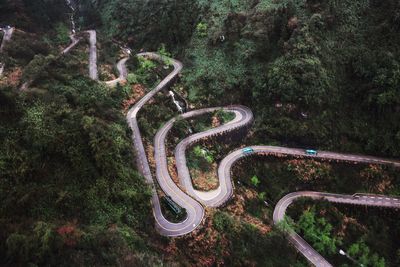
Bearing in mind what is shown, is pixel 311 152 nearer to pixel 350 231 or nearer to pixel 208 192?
pixel 350 231

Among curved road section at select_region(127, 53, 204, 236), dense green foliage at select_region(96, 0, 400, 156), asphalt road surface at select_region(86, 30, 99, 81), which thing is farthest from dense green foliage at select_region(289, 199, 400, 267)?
asphalt road surface at select_region(86, 30, 99, 81)

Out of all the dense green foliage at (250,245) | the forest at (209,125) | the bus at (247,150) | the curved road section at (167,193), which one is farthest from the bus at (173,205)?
the bus at (247,150)

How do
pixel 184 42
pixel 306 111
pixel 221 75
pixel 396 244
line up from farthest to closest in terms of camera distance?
pixel 184 42
pixel 221 75
pixel 306 111
pixel 396 244

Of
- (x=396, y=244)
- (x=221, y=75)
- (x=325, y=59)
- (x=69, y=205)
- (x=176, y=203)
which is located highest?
(x=325, y=59)

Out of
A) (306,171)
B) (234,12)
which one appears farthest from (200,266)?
(234,12)

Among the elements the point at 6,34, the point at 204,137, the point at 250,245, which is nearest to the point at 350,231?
the point at 250,245

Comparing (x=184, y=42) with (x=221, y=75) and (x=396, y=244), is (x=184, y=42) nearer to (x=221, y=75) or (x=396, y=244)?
(x=221, y=75)
